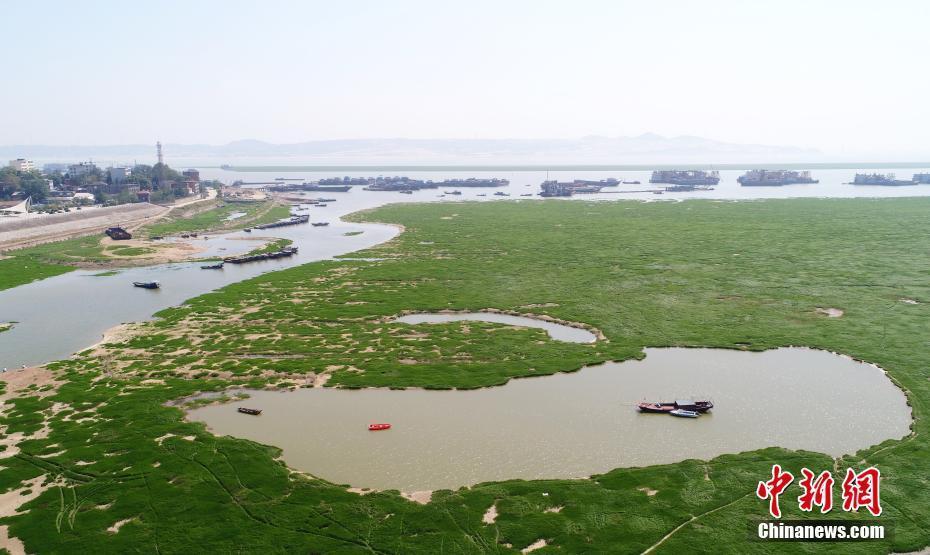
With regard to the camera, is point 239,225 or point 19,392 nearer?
point 19,392

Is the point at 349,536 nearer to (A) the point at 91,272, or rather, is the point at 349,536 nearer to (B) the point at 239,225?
(A) the point at 91,272

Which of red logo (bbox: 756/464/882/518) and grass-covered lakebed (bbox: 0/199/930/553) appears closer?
grass-covered lakebed (bbox: 0/199/930/553)

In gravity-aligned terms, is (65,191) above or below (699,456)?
above

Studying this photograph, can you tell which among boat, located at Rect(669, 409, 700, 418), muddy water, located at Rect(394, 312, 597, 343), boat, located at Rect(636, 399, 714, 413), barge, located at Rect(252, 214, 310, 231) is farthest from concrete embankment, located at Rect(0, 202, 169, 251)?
boat, located at Rect(669, 409, 700, 418)

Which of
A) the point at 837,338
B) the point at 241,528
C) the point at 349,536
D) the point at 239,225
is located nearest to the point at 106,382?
the point at 241,528

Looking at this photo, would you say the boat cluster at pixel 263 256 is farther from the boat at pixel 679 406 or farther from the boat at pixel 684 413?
the boat at pixel 684 413

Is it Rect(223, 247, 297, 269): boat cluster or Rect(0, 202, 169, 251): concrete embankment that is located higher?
Rect(0, 202, 169, 251): concrete embankment

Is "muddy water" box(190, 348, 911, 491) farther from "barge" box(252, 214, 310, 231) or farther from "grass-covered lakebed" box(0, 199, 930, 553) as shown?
"barge" box(252, 214, 310, 231)
